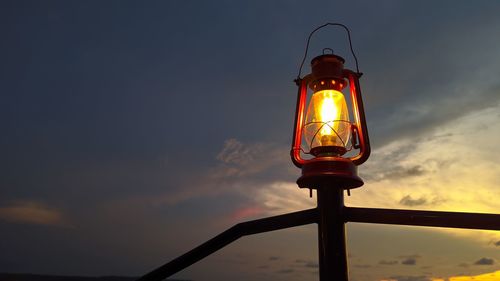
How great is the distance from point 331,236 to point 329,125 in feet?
1.80

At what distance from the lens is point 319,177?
1.88m

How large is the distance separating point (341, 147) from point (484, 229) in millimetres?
722

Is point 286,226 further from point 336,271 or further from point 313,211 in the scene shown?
point 336,271

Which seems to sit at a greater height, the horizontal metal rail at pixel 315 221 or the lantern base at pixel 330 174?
the lantern base at pixel 330 174

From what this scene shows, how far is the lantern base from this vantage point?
1.88 m

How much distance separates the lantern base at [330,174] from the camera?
1.88 metres

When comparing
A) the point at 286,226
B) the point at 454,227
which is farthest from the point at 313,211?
the point at 454,227

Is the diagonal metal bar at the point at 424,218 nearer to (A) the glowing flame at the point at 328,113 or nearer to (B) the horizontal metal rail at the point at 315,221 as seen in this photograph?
(B) the horizontal metal rail at the point at 315,221

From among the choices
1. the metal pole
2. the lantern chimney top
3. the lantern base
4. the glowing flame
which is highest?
the lantern chimney top

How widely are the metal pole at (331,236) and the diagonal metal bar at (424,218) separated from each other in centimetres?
5

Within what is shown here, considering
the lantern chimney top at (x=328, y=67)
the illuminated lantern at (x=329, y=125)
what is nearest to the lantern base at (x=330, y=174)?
the illuminated lantern at (x=329, y=125)

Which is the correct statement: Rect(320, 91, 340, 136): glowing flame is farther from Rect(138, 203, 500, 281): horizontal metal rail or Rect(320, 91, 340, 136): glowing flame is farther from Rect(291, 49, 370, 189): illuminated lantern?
Rect(138, 203, 500, 281): horizontal metal rail

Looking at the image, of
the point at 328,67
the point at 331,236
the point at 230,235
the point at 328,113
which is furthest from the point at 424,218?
the point at 230,235

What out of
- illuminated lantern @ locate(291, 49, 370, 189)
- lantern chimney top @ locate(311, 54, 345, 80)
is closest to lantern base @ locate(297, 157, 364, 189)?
illuminated lantern @ locate(291, 49, 370, 189)
